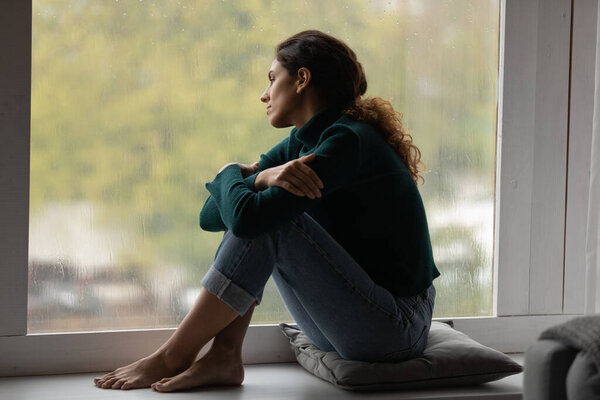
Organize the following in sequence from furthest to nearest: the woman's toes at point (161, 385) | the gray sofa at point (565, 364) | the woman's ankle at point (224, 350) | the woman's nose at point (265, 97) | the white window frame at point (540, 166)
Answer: the white window frame at point (540, 166) → the woman's nose at point (265, 97) → the woman's ankle at point (224, 350) → the woman's toes at point (161, 385) → the gray sofa at point (565, 364)

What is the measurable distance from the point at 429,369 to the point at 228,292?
0.57 meters

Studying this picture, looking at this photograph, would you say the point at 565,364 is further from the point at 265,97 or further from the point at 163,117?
the point at 163,117

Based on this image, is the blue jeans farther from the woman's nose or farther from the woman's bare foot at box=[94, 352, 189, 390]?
the woman's nose

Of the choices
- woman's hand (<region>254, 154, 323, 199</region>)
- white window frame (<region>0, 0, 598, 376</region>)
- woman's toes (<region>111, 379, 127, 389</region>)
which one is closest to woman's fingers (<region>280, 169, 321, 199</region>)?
woman's hand (<region>254, 154, 323, 199</region>)

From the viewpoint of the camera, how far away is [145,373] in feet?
6.75

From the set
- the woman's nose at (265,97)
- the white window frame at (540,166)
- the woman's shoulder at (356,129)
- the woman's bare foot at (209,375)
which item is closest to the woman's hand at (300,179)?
the woman's shoulder at (356,129)

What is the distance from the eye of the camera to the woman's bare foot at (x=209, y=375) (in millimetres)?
2014

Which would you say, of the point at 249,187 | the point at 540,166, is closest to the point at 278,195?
the point at 249,187

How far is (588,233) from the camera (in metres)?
2.38

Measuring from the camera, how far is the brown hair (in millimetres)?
2129

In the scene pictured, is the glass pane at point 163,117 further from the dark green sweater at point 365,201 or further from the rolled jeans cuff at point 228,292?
the rolled jeans cuff at point 228,292

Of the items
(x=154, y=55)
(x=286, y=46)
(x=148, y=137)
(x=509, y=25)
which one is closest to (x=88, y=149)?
(x=148, y=137)

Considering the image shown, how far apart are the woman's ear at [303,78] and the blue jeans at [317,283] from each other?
1.25 feet

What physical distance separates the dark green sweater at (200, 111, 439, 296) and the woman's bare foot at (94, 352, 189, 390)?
1.28 ft
